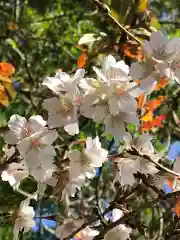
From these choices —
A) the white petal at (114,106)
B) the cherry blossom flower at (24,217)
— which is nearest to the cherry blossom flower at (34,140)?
the white petal at (114,106)

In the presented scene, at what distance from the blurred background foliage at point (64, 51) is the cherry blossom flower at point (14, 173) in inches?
0.6

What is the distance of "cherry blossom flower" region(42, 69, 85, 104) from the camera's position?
3.43 feet

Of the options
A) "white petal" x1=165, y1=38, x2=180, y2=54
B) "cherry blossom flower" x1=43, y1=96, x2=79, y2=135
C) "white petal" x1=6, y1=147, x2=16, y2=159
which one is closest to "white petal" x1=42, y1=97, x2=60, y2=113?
"cherry blossom flower" x1=43, y1=96, x2=79, y2=135

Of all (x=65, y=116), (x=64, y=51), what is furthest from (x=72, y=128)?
(x=64, y=51)

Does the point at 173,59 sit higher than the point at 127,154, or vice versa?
the point at 173,59

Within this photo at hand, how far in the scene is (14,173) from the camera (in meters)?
1.13

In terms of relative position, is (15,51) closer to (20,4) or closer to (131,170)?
(20,4)

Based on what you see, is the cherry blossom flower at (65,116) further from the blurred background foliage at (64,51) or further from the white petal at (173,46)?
the white petal at (173,46)

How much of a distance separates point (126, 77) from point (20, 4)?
230 cm

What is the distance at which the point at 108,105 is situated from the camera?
1.04m

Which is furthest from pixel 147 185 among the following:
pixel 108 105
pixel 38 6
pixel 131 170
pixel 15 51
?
pixel 15 51

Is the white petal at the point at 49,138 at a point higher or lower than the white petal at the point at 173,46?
lower

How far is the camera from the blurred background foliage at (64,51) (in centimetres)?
158

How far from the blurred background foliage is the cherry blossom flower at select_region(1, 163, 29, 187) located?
1cm
